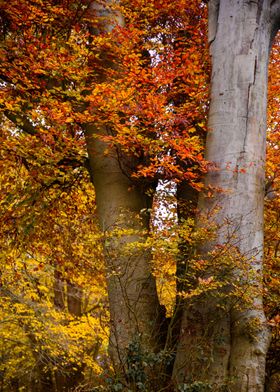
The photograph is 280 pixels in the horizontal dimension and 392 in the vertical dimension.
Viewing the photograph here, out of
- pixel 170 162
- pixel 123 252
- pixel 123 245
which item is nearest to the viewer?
pixel 123 252

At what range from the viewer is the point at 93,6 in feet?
26.5

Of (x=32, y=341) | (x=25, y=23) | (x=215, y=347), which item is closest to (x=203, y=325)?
(x=215, y=347)

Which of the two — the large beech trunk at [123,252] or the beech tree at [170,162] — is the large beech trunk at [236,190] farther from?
the large beech trunk at [123,252]

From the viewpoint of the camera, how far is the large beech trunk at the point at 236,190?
5277 millimetres

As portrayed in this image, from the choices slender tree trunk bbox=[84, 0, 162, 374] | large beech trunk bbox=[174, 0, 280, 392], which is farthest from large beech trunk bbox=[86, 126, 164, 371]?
large beech trunk bbox=[174, 0, 280, 392]

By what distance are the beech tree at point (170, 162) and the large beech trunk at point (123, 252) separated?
0.02m

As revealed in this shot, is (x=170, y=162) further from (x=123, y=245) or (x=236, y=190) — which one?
(x=123, y=245)

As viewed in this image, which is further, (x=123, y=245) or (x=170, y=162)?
(x=170, y=162)

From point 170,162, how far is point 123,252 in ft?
6.06

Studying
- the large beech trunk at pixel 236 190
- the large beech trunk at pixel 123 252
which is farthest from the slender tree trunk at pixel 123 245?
the large beech trunk at pixel 236 190

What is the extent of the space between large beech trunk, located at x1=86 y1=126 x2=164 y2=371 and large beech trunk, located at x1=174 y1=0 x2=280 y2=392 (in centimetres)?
65

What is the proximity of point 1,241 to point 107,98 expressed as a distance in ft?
12.2

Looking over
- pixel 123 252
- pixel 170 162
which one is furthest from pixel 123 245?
pixel 170 162

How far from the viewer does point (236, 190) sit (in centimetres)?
593
